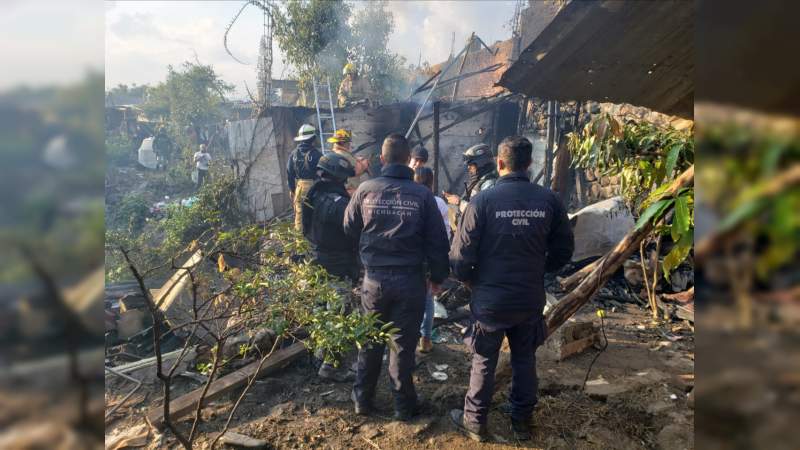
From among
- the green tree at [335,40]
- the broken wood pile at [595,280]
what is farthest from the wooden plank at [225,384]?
the green tree at [335,40]

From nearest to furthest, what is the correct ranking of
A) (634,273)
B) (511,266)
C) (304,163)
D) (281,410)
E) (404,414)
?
(511,266) → (404,414) → (281,410) → (304,163) → (634,273)

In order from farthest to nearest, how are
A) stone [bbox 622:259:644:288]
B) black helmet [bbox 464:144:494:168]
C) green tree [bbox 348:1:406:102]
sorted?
green tree [bbox 348:1:406:102]
stone [bbox 622:259:644:288]
black helmet [bbox 464:144:494:168]

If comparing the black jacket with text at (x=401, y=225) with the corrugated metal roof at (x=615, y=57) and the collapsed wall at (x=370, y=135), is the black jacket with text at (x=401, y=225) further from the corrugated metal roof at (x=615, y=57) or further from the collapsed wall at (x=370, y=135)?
the collapsed wall at (x=370, y=135)

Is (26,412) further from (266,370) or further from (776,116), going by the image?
(266,370)

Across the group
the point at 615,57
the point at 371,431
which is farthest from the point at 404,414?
the point at 615,57

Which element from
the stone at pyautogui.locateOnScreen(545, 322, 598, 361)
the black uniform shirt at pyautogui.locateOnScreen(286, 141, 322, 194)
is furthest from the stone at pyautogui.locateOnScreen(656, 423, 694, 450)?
the black uniform shirt at pyautogui.locateOnScreen(286, 141, 322, 194)

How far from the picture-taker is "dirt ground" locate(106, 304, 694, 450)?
291 cm

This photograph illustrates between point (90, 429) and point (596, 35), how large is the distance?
1825 mm

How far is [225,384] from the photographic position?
11.0ft

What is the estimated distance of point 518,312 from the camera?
9.10 ft

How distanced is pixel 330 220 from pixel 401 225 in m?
1.04

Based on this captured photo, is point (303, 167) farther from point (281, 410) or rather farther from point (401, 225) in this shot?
point (281, 410)

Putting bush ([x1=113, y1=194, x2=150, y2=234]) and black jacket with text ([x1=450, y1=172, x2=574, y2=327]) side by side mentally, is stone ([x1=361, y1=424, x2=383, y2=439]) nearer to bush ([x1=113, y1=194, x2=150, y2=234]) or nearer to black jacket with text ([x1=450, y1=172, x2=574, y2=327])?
black jacket with text ([x1=450, y1=172, x2=574, y2=327])

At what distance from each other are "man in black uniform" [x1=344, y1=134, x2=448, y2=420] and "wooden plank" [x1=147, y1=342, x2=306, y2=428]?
2.88ft
